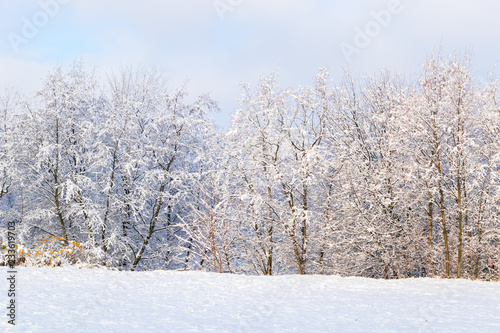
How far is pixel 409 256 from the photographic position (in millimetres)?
14828

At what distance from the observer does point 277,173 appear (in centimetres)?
1566

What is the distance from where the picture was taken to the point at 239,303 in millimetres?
8578

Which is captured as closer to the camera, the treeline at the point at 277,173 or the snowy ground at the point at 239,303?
the snowy ground at the point at 239,303

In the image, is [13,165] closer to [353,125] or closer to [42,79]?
[42,79]

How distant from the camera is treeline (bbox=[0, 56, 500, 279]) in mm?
13539

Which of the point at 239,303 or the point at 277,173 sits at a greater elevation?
the point at 277,173

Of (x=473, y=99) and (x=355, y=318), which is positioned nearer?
(x=355, y=318)

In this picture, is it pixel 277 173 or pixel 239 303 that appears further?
pixel 277 173

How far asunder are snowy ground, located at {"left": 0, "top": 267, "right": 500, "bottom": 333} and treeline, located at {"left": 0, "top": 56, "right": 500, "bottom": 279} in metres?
3.29

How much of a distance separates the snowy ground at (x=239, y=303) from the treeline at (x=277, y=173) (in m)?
3.29

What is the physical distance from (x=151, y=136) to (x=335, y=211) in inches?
403

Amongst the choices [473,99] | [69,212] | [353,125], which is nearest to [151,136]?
[69,212]

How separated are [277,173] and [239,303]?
7.69 m

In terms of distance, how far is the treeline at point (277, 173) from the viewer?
44.4ft
